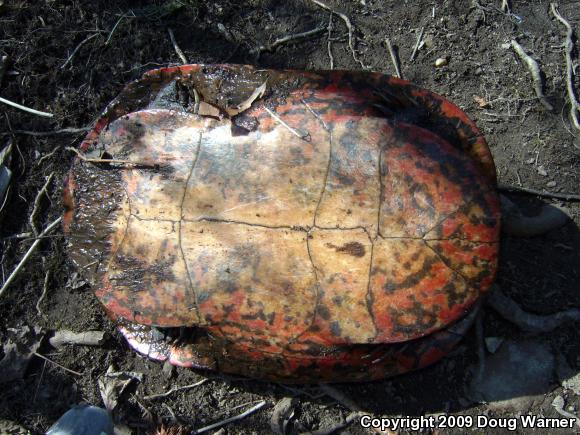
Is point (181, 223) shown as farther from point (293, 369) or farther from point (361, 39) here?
point (361, 39)

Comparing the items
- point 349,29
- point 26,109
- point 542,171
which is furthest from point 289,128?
point 26,109

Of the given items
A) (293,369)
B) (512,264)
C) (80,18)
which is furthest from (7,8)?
(512,264)

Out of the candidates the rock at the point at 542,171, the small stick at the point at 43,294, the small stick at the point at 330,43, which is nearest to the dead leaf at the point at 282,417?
the small stick at the point at 43,294

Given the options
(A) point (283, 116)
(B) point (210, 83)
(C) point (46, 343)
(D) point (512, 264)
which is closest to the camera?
(A) point (283, 116)

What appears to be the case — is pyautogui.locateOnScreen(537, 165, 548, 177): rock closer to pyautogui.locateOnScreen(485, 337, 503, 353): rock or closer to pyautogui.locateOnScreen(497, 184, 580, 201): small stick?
pyautogui.locateOnScreen(497, 184, 580, 201): small stick

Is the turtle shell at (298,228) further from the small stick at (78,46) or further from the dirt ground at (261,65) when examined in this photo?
the small stick at (78,46)

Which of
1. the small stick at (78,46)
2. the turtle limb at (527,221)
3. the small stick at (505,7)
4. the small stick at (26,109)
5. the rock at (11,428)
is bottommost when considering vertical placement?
the rock at (11,428)

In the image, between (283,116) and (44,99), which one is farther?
(44,99)

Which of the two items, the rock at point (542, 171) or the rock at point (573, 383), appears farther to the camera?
the rock at point (542, 171)
